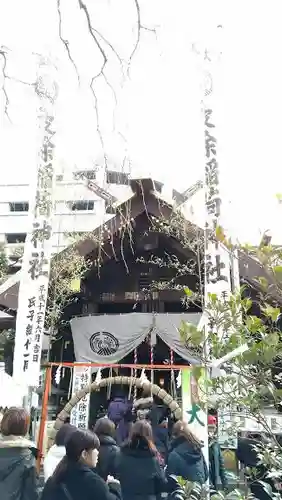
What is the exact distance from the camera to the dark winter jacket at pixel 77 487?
2604mm

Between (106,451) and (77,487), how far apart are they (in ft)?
5.11

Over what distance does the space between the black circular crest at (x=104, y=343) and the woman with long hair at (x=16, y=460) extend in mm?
5690

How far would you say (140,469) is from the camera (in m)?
3.74

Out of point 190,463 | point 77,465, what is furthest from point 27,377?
point 77,465

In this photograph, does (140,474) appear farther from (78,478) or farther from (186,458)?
(78,478)

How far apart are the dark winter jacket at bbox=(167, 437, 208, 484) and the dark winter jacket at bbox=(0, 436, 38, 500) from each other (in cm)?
159

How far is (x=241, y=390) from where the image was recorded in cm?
229

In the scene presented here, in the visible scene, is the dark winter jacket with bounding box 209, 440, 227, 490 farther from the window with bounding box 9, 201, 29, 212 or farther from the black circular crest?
the window with bounding box 9, 201, 29, 212

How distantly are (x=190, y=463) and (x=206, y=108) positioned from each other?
18.0 feet

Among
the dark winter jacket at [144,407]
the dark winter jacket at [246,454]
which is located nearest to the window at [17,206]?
the dark winter jacket at [144,407]

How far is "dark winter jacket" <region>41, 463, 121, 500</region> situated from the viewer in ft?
8.54

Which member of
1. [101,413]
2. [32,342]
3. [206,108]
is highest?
[206,108]

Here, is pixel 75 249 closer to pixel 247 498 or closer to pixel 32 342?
pixel 32 342

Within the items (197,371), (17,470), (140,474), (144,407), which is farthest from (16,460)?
(144,407)
